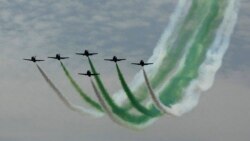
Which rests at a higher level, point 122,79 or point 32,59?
point 32,59

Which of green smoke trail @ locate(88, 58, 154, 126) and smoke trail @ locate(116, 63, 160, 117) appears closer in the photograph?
smoke trail @ locate(116, 63, 160, 117)

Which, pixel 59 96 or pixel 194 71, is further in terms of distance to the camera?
pixel 59 96

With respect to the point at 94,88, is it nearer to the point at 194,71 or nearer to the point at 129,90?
the point at 129,90

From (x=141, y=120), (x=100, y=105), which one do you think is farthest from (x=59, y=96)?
(x=141, y=120)

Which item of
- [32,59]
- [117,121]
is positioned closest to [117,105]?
[117,121]

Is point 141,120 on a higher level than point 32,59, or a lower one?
lower

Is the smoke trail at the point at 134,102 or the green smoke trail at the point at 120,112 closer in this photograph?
the smoke trail at the point at 134,102

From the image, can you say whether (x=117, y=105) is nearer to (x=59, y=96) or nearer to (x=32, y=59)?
(x=59, y=96)
